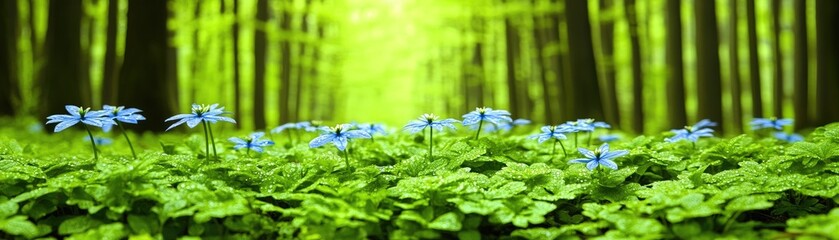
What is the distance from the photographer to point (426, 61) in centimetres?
2764

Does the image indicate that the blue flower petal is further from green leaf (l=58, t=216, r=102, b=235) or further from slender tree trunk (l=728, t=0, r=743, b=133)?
slender tree trunk (l=728, t=0, r=743, b=133)

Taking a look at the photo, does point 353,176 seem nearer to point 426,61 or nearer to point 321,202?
point 321,202

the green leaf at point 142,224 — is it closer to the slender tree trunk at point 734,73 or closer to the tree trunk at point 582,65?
the tree trunk at point 582,65

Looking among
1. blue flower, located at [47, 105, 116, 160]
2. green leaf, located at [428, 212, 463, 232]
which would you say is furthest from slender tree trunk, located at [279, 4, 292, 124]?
green leaf, located at [428, 212, 463, 232]

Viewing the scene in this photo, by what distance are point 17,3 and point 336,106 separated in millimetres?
16062

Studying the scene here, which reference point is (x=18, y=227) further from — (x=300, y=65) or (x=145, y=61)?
(x=300, y=65)

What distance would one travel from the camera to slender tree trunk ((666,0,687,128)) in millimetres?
8945

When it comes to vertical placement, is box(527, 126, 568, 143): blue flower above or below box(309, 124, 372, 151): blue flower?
below

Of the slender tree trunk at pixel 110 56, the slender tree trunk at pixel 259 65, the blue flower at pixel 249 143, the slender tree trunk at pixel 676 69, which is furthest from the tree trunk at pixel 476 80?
the blue flower at pixel 249 143

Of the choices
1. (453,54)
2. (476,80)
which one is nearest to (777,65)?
(476,80)

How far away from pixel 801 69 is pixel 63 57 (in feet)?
33.9

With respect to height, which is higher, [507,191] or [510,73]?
[510,73]

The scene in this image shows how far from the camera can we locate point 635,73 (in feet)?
37.1

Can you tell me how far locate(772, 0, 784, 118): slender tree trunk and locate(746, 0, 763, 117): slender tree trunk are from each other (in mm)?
271
